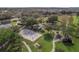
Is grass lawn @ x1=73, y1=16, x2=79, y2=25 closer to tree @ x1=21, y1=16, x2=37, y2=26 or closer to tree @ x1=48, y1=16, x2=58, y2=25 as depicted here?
tree @ x1=48, y1=16, x2=58, y2=25

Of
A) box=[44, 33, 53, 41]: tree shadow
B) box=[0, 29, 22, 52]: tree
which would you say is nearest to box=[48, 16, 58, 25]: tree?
box=[44, 33, 53, 41]: tree shadow

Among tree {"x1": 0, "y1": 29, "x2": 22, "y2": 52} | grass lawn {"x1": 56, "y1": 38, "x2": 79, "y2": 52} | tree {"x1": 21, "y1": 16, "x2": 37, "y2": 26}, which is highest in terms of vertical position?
tree {"x1": 21, "y1": 16, "x2": 37, "y2": 26}

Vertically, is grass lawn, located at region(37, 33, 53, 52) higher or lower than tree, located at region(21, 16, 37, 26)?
lower

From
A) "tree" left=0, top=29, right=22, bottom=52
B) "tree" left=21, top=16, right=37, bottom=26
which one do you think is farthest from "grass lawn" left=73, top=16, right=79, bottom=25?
"tree" left=0, top=29, right=22, bottom=52

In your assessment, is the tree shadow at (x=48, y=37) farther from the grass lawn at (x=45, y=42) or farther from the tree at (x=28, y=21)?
the tree at (x=28, y=21)

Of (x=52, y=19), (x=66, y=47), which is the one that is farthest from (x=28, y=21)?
(x=66, y=47)

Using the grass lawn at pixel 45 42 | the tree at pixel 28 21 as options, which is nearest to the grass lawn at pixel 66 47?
the grass lawn at pixel 45 42

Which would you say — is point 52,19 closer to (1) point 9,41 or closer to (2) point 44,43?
(2) point 44,43

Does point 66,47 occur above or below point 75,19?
below

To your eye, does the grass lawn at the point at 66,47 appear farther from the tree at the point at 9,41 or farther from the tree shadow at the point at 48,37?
the tree at the point at 9,41

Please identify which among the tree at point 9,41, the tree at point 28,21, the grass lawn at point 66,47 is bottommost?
the grass lawn at point 66,47

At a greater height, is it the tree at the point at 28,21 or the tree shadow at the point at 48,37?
the tree at the point at 28,21
